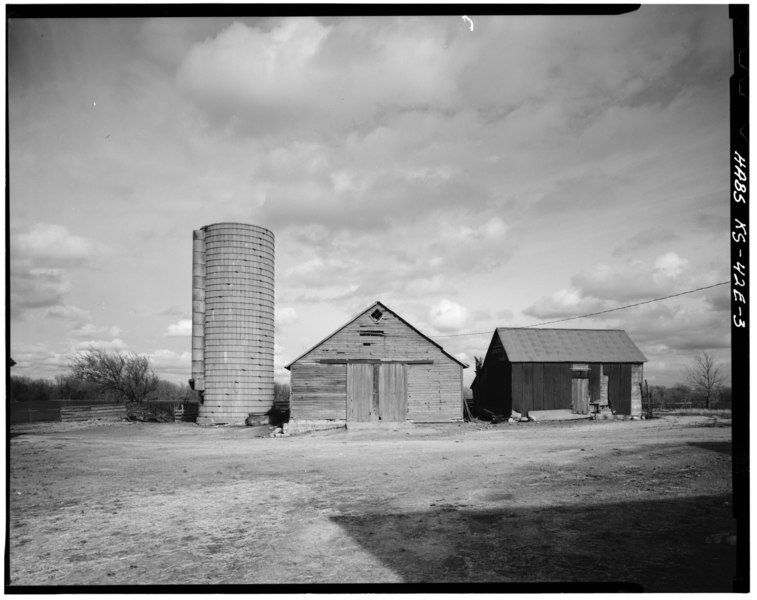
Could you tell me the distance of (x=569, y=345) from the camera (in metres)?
32.8

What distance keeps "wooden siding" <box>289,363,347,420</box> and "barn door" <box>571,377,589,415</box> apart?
13.3 m

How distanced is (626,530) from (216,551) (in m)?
5.37

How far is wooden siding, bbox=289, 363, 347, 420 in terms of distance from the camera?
27.2 m

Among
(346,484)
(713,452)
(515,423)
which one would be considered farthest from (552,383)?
(346,484)

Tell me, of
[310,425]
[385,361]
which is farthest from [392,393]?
[310,425]

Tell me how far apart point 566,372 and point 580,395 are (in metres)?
1.52

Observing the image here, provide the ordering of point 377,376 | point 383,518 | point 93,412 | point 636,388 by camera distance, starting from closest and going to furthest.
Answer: point 383,518 < point 377,376 < point 636,388 < point 93,412

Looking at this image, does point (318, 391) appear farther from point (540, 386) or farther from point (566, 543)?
point (566, 543)

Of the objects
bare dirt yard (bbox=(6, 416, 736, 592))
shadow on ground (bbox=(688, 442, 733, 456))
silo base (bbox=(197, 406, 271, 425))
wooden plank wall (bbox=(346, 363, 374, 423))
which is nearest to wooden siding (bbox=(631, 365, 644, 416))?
wooden plank wall (bbox=(346, 363, 374, 423))

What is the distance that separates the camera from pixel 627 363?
32.3 m

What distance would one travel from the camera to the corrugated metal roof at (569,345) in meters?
31.9

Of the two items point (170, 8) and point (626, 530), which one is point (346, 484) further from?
point (170, 8)

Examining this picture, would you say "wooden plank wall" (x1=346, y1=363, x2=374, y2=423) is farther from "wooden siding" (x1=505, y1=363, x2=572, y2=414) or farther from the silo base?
"wooden siding" (x1=505, y1=363, x2=572, y2=414)

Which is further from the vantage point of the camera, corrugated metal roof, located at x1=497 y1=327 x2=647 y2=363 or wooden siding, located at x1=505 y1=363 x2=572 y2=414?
corrugated metal roof, located at x1=497 y1=327 x2=647 y2=363
